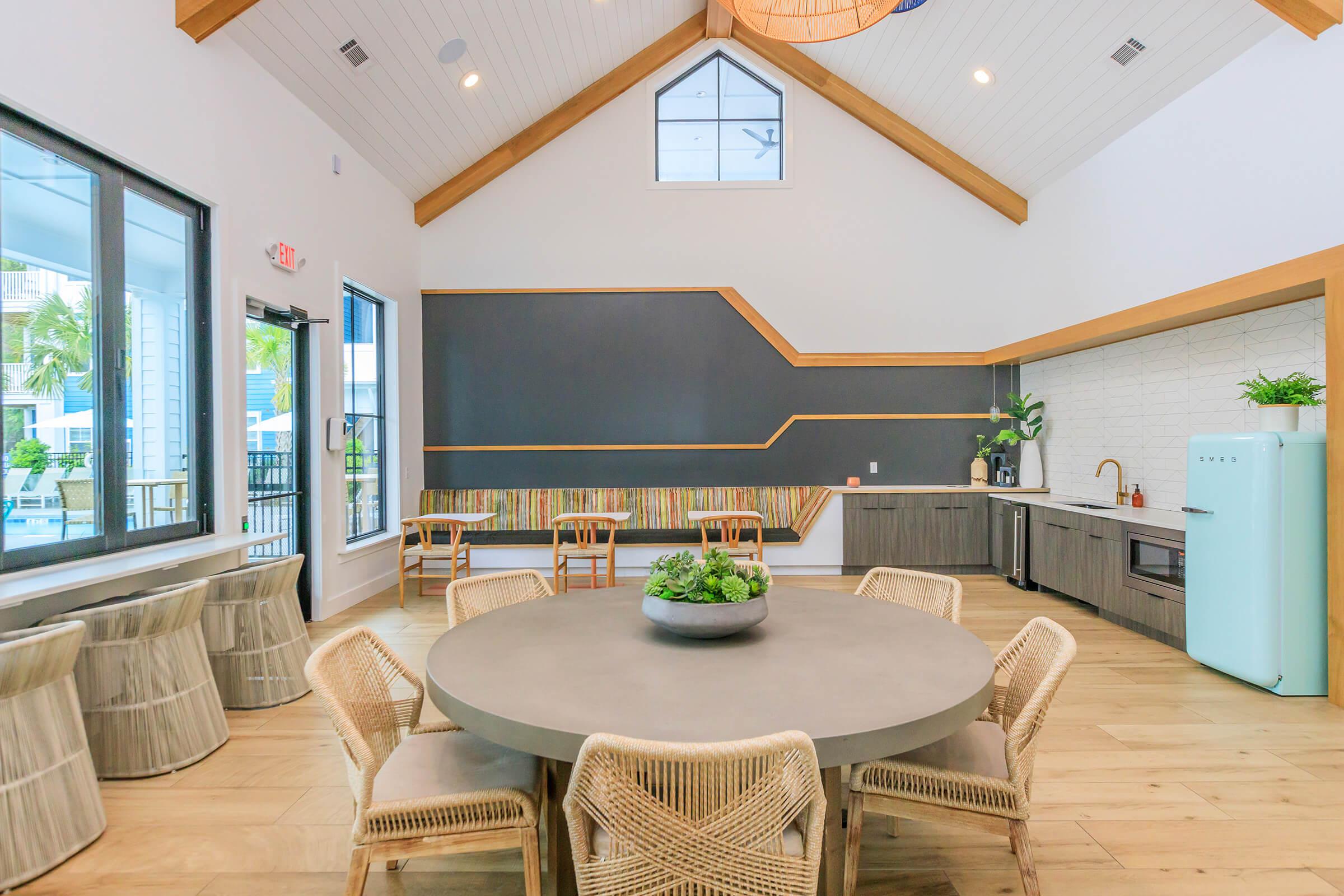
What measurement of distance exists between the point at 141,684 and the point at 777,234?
6.25 metres

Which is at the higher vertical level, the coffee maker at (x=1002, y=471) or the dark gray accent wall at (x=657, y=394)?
the dark gray accent wall at (x=657, y=394)

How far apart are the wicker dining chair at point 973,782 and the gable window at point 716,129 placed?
632 centimetres

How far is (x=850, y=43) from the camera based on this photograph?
20.6 feet

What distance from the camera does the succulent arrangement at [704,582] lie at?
1927 mm

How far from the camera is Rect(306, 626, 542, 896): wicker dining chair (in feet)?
5.24

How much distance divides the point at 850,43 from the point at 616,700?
6551 mm

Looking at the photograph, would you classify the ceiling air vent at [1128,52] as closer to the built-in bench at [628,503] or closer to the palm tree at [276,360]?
the built-in bench at [628,503]

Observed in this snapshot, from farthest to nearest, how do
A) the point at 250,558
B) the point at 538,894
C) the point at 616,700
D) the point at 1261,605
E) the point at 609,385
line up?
1. the point at 609,385
2. the point at 250,558
3. the point at 1261,605
4. the point at 538,894
5. the point at 616,700

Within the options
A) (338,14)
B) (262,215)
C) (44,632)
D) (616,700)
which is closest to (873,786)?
(616,700)

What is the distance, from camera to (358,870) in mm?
1634

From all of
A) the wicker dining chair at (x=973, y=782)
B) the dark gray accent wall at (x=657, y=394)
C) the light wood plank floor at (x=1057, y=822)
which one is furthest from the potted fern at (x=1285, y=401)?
the dark gray accent wall at (x=657, y=394)

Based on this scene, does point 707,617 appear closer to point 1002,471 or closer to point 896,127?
point 1002,471

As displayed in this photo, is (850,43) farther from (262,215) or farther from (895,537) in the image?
(262,215)

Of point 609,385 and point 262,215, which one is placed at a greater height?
point 262,215
